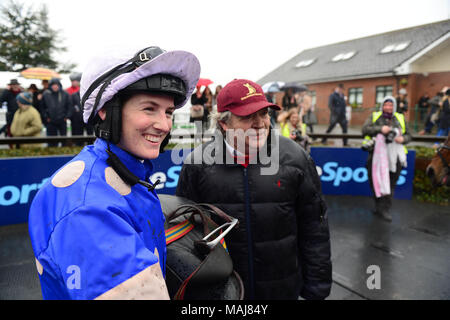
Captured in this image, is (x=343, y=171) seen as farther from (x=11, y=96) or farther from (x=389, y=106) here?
(x=11, y=96)

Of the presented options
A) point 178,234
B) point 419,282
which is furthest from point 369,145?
point 178,234

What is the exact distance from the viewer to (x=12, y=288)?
11.1 feet

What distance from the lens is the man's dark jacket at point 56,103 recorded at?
845cm

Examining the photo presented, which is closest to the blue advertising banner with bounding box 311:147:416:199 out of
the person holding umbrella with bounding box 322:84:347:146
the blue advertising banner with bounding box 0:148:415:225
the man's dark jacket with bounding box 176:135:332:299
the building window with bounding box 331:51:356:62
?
the blue advertising banner with bounding box 0:148:415:225

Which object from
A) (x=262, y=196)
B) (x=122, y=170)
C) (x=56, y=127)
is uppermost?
(x=56, y=127)

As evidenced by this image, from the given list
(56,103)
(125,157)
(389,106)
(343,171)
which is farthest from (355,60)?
(125,157)

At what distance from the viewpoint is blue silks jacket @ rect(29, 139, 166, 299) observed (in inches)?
29.7

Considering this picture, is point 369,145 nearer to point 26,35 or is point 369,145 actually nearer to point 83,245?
point 83,245

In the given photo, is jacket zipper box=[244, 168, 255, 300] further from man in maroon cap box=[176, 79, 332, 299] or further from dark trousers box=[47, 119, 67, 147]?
dark trousers box=[47, 119, 67, 147]

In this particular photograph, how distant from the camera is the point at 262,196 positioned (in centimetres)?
206

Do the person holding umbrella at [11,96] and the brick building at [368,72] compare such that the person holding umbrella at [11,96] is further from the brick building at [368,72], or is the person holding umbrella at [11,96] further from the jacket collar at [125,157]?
the brick building at [368,72]

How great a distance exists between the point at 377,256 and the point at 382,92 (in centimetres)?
2357

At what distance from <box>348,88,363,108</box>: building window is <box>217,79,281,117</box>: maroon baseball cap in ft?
86.1

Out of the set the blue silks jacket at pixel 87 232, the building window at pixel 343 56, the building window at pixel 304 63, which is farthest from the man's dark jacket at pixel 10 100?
the building window at pixel 304 63
